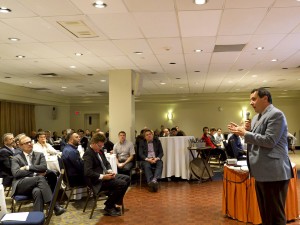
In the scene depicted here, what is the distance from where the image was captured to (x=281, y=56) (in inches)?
289

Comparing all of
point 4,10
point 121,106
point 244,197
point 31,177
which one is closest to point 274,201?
point 244,197

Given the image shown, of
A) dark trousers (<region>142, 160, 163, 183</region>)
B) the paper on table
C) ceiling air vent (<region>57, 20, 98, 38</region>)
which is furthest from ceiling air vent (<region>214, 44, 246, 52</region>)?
the paper on table

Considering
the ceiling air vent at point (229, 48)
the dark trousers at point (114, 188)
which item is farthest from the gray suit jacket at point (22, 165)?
the ceiling air vent at point (229, 48)

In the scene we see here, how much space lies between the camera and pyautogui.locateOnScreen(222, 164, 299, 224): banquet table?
13.4 feet

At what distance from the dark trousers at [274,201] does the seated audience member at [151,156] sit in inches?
159

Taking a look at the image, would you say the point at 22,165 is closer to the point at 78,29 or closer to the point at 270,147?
the point at 78,29

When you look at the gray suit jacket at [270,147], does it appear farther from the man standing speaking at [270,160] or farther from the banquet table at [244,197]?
the banquet table at [244,197]

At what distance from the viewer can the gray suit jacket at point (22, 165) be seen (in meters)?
4.32

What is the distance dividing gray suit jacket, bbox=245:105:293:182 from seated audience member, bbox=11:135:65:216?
9.06 ft

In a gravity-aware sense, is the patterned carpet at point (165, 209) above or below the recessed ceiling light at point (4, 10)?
below

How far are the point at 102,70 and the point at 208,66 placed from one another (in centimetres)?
291

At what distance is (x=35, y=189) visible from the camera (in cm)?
420

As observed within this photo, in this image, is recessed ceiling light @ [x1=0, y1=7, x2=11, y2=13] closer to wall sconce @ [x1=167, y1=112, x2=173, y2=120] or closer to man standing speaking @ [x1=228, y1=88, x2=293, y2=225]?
man standing speaking @ [x1=228, y1=88, x2=293, y2=225]

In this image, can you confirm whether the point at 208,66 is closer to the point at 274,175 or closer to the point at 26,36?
the point at 26,36
